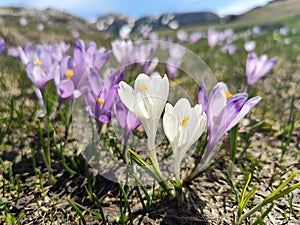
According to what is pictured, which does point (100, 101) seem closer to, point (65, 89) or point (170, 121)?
point (65, 89)

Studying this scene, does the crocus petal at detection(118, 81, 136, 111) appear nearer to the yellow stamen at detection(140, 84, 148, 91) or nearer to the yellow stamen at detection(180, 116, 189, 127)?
the yellow stamen at detection(140, 84, 148, 91)

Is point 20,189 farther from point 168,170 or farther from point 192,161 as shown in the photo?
point 192,161

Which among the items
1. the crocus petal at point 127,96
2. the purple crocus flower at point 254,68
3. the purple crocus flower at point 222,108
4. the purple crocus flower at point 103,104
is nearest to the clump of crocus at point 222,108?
the purple crocus flower at point 222,108

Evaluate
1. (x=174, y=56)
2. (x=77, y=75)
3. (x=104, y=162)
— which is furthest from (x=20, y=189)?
(x=174, y=56)

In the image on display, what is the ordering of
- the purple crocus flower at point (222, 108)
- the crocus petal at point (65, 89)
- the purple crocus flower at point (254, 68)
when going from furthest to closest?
the purple crocus flower at point (254, 68) < the crocus petal at point (65, 89) < the purple crocus flower at point (222, 108)

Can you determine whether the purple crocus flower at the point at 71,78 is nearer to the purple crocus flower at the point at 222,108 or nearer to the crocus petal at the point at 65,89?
the crocus petal at the point at 65,89

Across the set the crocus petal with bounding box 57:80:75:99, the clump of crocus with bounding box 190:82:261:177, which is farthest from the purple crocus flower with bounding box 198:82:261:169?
the crocus petal with bounding box 57:80:75:99

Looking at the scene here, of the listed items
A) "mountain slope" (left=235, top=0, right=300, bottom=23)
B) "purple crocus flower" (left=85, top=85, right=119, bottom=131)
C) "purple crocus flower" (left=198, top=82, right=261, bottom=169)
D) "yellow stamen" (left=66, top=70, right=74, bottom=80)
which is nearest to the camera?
"purple crocus flower" (left=198, top=82, right=261, bottom=169)

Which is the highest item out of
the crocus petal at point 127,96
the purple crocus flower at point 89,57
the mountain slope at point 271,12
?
the mountain slope at point 271,12
